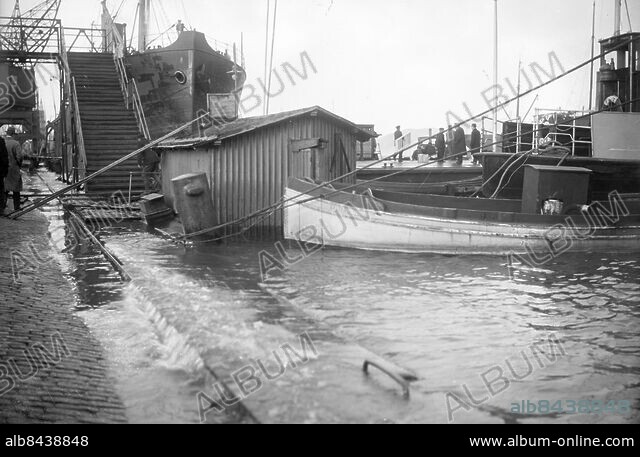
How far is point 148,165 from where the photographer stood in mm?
22641

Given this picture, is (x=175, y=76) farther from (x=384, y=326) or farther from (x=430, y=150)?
(x=384, y=326)

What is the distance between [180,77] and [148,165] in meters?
6.05

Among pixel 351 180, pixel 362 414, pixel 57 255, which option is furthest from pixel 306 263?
pixel 362 414

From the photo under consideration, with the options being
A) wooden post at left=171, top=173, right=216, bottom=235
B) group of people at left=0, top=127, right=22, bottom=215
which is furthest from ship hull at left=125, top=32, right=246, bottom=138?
wooden post at left=171, top=173, right=216, bottom=235

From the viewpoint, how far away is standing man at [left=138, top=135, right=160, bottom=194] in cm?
2209

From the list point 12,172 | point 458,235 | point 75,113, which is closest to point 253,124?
point 458,235

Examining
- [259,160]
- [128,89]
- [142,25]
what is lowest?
[259,160]

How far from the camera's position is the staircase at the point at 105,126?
71.3ft

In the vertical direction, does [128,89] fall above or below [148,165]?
above

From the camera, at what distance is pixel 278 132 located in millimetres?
15734
